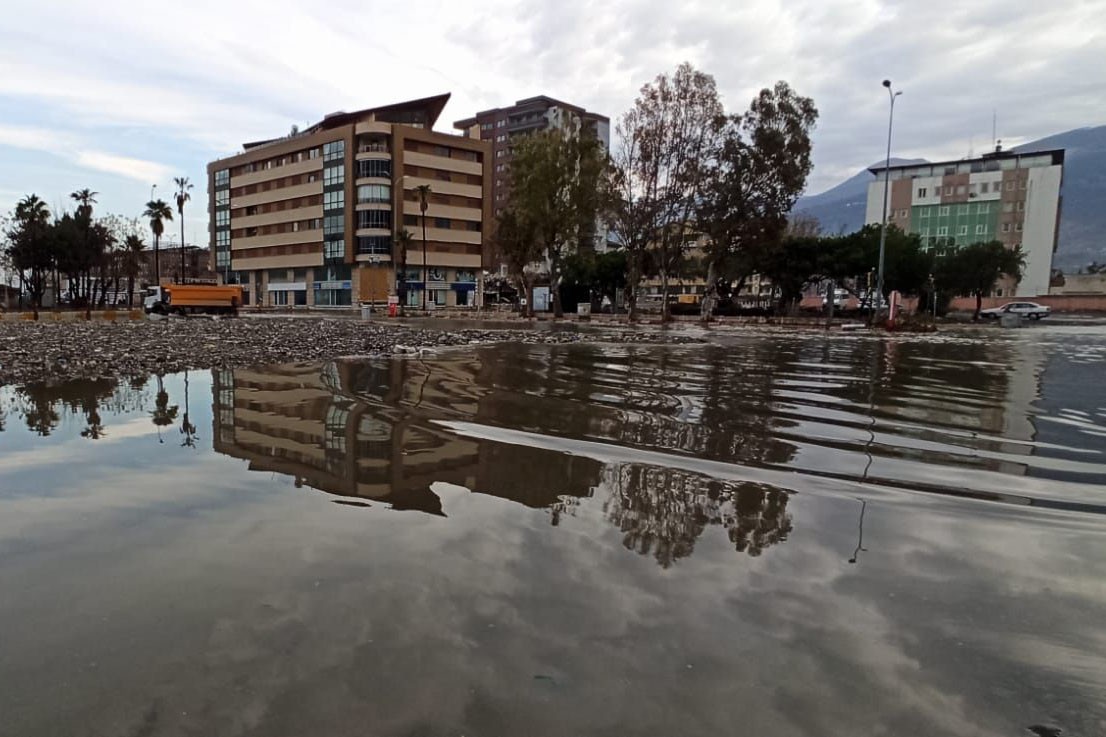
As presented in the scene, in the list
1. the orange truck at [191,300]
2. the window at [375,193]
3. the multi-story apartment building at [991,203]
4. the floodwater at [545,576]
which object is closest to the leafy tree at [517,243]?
the orange truck at [191,300]

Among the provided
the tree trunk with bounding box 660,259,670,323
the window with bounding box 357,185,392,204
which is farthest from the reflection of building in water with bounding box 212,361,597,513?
the window with bounding box 357,185,392,204

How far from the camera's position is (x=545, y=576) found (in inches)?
143

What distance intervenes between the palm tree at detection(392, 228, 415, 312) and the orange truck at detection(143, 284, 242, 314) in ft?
59.1

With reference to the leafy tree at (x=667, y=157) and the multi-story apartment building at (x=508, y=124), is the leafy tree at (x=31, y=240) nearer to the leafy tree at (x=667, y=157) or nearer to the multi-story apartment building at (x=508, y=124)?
the leafy tree at (x=667, y=157)

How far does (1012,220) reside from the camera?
108 meters

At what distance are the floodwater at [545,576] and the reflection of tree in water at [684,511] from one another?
3 cm

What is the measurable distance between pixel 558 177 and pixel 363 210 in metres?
43.4

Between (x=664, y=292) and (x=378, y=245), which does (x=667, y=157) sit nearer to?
(x=664, y=292)

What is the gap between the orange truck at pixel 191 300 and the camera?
153 feet

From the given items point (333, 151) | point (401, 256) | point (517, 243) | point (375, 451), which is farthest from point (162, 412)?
point (333, 151)

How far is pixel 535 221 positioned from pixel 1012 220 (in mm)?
98818

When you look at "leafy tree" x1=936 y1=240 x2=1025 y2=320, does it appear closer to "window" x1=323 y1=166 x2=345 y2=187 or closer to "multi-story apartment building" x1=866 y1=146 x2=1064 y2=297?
"multi-story apartment building" x1=866 y1=146 x2=1064 y2=297

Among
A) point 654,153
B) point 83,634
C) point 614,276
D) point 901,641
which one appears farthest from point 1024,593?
point 614,276

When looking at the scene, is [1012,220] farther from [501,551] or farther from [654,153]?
[501,551]
